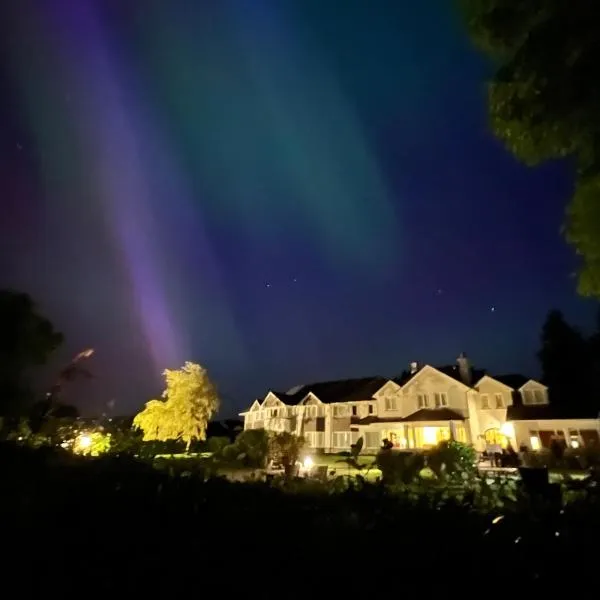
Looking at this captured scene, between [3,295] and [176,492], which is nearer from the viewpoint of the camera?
[176,492]

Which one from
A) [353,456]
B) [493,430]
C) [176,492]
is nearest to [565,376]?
[493,430]

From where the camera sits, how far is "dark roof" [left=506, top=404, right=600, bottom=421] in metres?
32.6

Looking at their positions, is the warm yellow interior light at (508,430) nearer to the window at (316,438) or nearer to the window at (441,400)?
the window at (441,400)

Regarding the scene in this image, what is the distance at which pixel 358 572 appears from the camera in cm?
213

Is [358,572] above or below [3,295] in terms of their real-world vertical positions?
below

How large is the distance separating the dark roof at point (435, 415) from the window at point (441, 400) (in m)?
0.67

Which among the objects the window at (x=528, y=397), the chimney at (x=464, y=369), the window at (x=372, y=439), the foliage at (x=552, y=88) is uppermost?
the chimney at (x=464, y=369)

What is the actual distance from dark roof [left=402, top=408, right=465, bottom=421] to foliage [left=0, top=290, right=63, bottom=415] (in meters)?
31.6

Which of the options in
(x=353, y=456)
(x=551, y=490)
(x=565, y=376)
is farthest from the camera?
(x=565, y=376)

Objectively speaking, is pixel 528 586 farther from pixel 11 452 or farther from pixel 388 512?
pixel 11 452

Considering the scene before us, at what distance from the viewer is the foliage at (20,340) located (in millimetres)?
32156

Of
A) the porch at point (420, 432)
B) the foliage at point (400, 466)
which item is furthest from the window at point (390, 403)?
the foliage at point (400, 466)

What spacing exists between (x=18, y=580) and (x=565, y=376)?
191ft

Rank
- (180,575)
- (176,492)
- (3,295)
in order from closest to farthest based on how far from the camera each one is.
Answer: (180,575) < (176,492) < (3,295)
